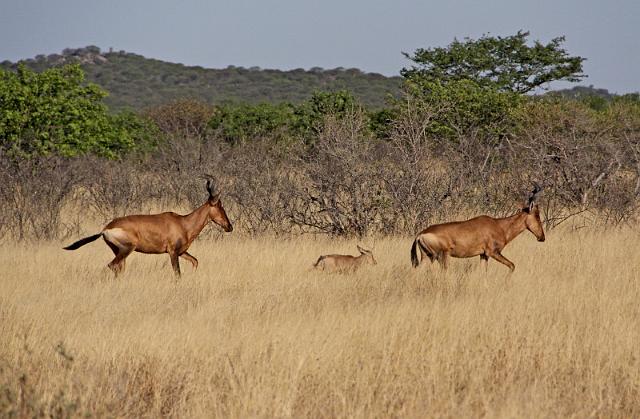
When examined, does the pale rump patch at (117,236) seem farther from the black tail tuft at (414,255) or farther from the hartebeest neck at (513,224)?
the hartebeest neck at (513,224)

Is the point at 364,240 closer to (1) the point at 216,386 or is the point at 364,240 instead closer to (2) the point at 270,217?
(2) the point at 270,217

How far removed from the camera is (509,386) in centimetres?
570

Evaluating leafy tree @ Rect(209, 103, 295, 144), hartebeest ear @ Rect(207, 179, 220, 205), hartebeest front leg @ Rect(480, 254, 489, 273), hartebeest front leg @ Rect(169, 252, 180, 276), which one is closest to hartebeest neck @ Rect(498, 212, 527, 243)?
hartebeest front leg @ Rect(480, 254, 489, 273)

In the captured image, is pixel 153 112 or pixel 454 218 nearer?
pixel 454 218

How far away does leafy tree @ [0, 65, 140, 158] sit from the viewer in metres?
19.8

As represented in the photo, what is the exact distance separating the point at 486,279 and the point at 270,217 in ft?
18.6

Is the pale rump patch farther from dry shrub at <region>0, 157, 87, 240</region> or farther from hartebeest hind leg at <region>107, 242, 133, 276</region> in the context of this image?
dry shrub at <region>0, 157, 87, 240</region>

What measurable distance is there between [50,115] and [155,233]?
1117cm

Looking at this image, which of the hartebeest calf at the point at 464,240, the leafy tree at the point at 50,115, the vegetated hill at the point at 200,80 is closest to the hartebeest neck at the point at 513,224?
the hartebeest calf at the point at 464,240

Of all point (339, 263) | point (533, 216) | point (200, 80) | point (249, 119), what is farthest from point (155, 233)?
point (200, 80)

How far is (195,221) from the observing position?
34.3 ft

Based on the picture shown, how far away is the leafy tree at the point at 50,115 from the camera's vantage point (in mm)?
19844

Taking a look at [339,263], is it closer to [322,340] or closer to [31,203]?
[322,340]

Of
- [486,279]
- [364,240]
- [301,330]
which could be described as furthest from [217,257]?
[301,330]
